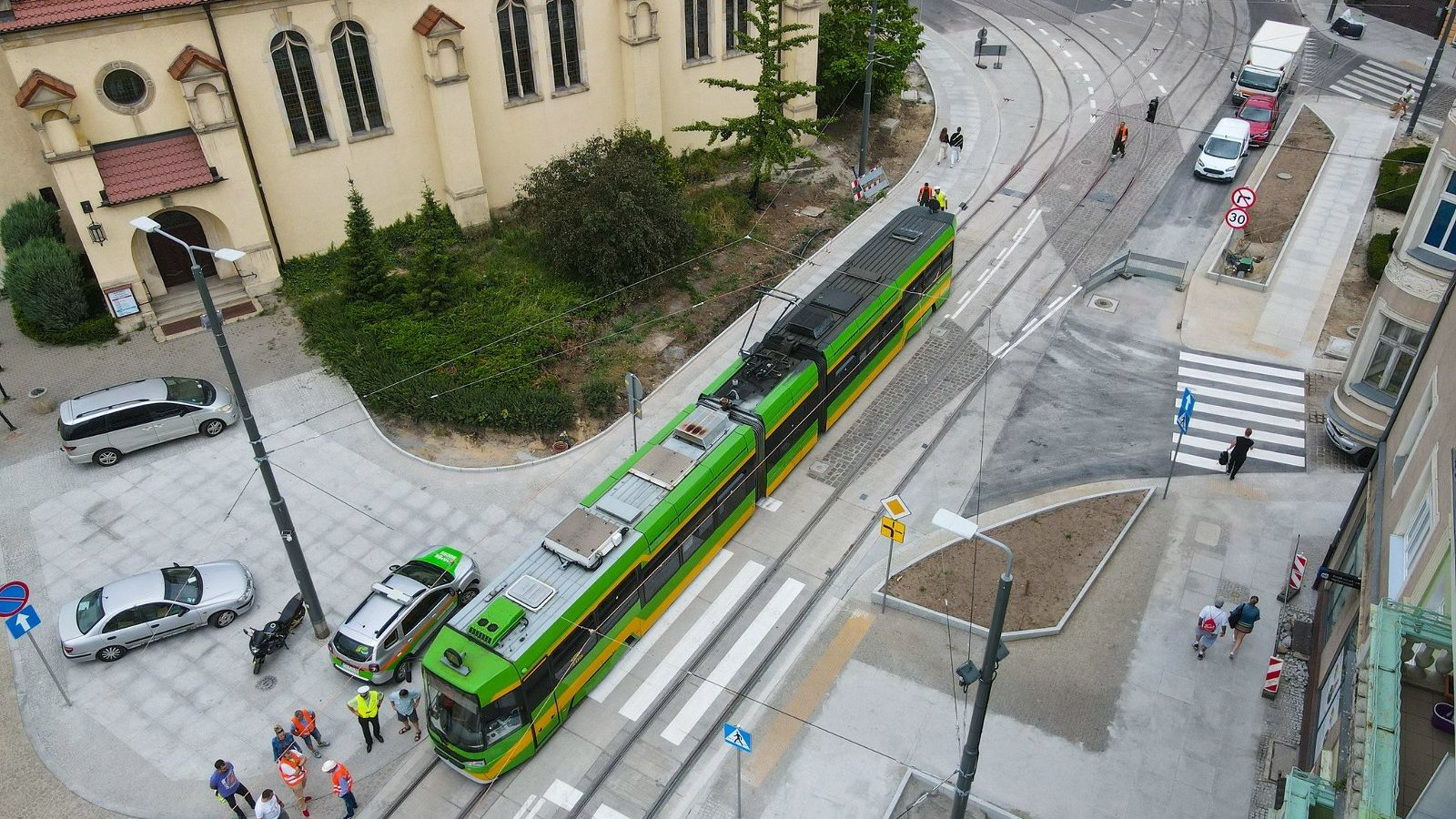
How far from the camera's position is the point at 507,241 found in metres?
34.8

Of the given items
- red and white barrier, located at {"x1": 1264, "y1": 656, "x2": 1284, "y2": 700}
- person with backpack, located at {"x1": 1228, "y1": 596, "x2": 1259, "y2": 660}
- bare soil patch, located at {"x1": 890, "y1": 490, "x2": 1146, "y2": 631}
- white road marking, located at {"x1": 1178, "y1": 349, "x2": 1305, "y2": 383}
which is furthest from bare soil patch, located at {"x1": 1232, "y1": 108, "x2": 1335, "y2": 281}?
red and white barrier, located at {"x1": 1264, "y1": 656, "x2": 1284, "y2": 700}

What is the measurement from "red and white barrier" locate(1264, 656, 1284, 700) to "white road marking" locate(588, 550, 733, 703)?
1123 cm

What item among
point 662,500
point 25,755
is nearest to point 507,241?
point 662,500

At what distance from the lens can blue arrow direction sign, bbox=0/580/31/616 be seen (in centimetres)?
1933

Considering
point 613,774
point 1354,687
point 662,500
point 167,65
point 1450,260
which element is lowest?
point 613,774

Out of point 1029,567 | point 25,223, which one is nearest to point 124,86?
point 25,223

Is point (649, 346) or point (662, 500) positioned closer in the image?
point (662, 500)

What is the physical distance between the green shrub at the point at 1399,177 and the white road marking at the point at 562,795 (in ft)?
111

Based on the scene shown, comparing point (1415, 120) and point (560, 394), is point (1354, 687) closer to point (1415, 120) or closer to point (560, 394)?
point (560, 394)

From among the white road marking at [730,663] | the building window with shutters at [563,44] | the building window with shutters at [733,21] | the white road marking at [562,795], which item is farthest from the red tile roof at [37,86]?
the white road marking at [730,663]

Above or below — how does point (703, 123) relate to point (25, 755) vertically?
above

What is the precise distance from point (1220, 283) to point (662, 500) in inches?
853

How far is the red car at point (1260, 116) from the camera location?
41.2 m

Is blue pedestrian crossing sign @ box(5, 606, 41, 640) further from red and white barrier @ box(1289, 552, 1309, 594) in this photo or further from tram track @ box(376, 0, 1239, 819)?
red and white barrier @ box(1289, 552, 1309, 594)
